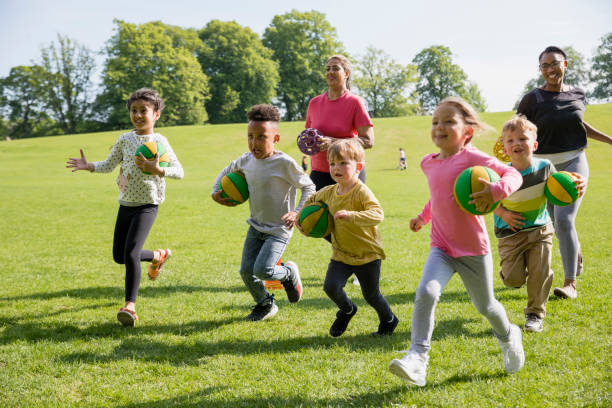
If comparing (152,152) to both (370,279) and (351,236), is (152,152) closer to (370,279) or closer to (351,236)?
(351,236)

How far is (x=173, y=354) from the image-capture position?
4004 mm

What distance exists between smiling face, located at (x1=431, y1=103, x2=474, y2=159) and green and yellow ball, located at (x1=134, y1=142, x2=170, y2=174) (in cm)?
299

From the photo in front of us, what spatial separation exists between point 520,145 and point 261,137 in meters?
2.46

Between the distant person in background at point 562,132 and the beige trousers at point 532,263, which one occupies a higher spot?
the distant person in background at point 562,132

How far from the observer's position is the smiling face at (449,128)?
3.33 m

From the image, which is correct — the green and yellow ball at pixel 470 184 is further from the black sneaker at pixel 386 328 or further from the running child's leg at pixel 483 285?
the black sneaker at pixel 386 328

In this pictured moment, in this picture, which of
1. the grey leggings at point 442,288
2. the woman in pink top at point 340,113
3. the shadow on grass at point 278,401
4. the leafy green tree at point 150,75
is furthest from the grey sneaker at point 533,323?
the leafy green tree at point 150,75

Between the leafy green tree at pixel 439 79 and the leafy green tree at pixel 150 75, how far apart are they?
151 ft

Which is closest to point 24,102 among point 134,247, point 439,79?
point 439,79

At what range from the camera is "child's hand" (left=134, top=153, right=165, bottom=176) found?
4777mm

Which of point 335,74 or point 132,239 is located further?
point 335,74

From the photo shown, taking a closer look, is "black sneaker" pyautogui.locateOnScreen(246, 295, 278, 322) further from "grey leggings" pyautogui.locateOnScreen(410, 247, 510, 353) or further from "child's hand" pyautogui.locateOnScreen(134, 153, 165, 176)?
"grey leggings" pyautogui.locateOnScreen(410, 247, 510, 353)

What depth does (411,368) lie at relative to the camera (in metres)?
2.99

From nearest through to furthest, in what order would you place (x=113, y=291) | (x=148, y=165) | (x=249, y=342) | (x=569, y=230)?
(x=249, y=342) < (x=148, y=165) < (x=569, y=230) < (x=113, y=291)
